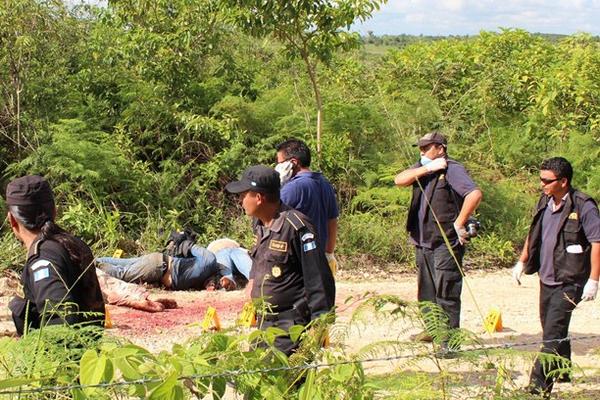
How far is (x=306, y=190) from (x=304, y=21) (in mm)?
5029

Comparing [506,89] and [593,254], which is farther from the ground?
[506,89]

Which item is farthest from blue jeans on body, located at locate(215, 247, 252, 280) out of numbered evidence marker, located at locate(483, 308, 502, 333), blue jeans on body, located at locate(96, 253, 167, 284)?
numbered evidence marker, located at locate(483, 308, 502, 333)

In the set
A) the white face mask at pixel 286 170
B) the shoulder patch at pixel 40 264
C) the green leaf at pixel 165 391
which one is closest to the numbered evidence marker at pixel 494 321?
the white face mask at pixel 286 170

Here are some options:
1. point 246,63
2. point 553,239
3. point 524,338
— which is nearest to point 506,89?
point 246,63

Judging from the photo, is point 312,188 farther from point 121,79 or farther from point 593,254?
point 121,79

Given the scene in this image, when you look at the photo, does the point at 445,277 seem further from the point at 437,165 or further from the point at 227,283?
the point at 227,283

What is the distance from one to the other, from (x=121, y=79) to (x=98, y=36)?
72 centimetres

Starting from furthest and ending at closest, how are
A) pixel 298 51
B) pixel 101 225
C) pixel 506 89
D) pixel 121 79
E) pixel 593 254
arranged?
pixel 506 89 → pixel 121 79 → pixel 298 51 → pixel 101 225 → pixel 593 254

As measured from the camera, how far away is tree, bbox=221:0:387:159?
32.0ft

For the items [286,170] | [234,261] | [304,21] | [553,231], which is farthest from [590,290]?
[304,21]

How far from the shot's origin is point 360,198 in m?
10.9

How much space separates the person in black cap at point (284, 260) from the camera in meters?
3.98

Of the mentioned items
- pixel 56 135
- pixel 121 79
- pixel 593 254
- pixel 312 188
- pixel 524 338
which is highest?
pixel 121 79

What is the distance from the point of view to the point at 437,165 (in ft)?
20.4
